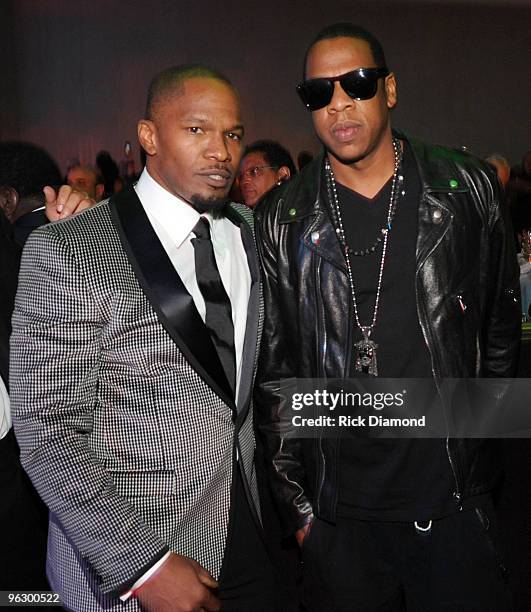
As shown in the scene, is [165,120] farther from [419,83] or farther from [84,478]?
[419,83]

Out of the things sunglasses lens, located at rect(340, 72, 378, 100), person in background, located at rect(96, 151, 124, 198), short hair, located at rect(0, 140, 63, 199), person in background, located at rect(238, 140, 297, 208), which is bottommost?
person in background, located at rect(96, 151, 124, 198)

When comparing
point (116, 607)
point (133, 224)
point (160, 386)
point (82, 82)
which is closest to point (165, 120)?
point (133, 224)

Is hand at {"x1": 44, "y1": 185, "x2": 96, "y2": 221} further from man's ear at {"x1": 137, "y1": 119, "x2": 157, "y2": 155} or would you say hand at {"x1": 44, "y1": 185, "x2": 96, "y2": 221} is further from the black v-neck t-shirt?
the black v-neck t-shirt

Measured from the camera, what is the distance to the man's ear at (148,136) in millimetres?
2059

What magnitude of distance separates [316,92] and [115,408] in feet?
3.49

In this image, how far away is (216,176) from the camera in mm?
2020

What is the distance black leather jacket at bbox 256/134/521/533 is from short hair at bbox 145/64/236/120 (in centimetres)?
47

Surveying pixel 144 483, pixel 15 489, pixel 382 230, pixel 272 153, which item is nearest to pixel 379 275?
pixel 382 230

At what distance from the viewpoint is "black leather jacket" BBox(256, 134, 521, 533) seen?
2.13 m

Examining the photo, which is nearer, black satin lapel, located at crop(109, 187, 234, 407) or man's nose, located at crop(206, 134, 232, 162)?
black satin lapel, located at crop(109, 187, 234, 407)

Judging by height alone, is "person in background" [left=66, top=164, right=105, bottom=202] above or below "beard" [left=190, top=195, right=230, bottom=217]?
below

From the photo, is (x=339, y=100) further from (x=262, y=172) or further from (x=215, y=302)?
(x=262, y=172)

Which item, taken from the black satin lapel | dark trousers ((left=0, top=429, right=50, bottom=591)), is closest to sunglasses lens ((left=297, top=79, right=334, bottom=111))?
the black satin lapel

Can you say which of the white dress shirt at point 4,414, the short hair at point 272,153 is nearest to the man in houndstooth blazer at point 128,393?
the white dress shirt at point 4,414
